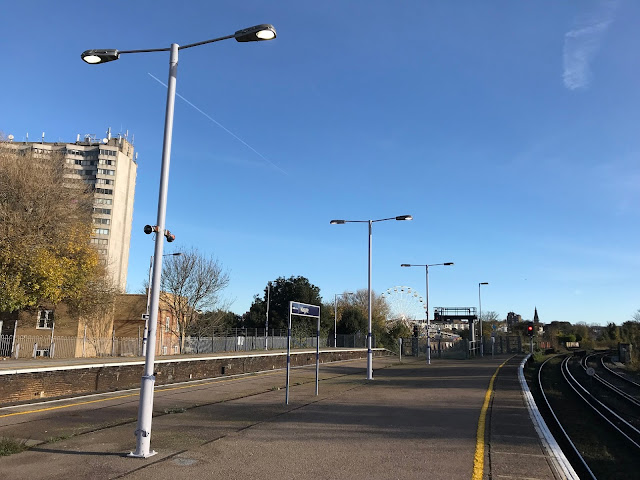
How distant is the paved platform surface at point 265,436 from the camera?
257 inches

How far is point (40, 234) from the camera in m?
28.0

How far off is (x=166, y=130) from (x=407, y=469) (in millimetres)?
6320

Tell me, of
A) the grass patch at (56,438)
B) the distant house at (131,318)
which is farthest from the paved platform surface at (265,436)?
the distant house at (131,318)

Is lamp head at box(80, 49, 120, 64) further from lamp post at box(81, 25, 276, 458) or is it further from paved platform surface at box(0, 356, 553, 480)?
paved platform surface at box(0, 356, 553, 480)

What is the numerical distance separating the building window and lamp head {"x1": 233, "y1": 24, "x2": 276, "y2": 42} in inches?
1326

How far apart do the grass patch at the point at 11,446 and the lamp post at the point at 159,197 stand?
1751 millimetres

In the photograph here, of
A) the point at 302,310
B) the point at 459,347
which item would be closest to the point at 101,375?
the point at 302,310

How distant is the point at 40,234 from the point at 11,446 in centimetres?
2382

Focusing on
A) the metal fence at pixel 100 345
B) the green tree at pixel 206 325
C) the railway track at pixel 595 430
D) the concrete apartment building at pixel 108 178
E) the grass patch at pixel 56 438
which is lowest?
the railway track at pixel 595 430

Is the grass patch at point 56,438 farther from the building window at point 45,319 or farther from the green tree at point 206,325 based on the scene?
the green tree at point 206,325

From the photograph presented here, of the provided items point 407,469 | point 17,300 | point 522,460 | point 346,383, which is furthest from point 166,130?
point 17,300

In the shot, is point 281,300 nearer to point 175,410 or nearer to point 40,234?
point 40,234

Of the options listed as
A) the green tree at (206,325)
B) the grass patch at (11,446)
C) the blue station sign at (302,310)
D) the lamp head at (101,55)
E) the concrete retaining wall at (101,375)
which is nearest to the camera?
the grass patch at (11,446)

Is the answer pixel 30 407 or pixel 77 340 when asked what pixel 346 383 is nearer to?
pixel 30 407
